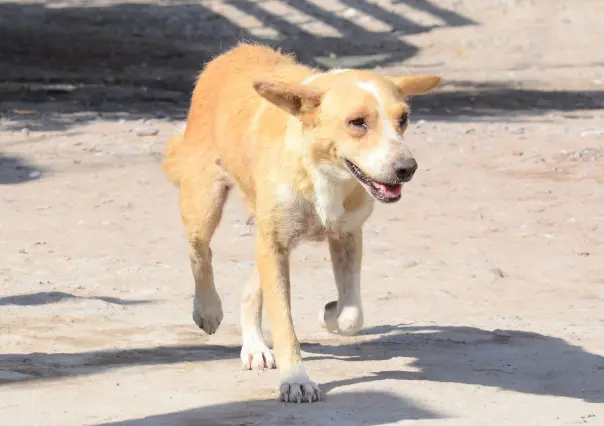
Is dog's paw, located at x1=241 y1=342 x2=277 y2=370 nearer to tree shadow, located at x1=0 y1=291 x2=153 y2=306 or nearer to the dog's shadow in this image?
the dog's shadow

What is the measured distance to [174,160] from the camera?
22.4 feet

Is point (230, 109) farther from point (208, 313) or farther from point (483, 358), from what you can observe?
point (483, 358)

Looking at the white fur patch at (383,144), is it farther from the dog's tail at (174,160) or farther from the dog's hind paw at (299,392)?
the dog's tail at (174,160)

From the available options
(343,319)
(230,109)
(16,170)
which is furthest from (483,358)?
(16,170)

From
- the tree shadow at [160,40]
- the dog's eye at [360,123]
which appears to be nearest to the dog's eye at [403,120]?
the dog's eye at [360,123]

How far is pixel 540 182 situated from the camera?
10.9 meters

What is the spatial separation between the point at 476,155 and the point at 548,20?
8.67 m

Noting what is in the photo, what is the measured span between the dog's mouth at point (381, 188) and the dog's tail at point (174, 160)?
1601 millimetres

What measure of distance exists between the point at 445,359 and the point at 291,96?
1526mm

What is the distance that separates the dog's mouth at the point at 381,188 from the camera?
5176mm

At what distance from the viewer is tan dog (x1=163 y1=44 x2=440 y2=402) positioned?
5.23m

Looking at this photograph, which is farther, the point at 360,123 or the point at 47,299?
the point at 47,299

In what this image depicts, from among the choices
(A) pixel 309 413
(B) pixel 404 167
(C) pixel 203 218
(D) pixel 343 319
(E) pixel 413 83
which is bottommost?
(A) pixel 309 413

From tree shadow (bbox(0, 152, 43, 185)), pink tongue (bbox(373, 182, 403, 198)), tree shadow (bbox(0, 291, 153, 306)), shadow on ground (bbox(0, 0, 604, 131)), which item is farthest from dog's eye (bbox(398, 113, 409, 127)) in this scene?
shadow on ground (bbox(0, 0, 604, 131))
